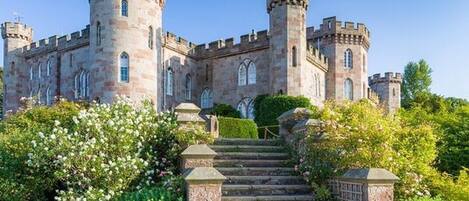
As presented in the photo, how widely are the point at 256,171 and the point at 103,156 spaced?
11.0 feet

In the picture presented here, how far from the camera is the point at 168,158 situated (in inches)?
417

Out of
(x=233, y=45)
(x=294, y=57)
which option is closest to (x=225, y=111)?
(x=233, y=45)

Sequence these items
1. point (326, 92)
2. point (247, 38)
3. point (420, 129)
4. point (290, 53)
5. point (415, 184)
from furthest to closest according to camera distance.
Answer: point (326, 92) → point (247, 38) → point (290, 53) → point (420, 129) → point (415, 184)

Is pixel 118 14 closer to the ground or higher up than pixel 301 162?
higher up

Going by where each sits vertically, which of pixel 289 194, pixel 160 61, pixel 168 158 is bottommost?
pixel 289 194

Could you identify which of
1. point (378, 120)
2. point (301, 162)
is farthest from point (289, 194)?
point (378, 120)

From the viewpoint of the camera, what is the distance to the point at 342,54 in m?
38.2

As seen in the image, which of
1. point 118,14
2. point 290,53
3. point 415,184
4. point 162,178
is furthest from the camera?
point 290,53

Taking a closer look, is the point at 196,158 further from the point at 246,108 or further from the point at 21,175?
the point at 246,108

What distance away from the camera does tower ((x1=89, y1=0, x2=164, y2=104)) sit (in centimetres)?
2703

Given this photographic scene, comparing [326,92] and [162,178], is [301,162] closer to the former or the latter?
[162,178]

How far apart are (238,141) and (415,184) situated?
4.67m

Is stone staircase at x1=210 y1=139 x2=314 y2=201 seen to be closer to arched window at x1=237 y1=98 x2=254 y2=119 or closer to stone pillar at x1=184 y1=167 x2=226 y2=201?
stone pillar at x1=184 y1=167 x2=226 y2=201

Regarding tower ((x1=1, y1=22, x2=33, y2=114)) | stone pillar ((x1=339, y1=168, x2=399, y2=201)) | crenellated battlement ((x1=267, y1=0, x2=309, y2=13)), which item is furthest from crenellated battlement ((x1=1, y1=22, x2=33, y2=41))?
stone pillar ((x1=339, y1=168, x2=399, y2=201))
